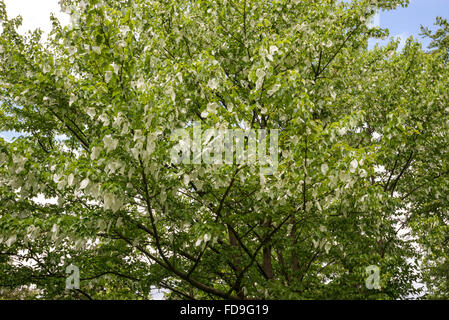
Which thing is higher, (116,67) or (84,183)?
(116,67)

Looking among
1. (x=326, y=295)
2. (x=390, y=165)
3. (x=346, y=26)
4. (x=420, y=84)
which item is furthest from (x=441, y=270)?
(x=346, y=26)

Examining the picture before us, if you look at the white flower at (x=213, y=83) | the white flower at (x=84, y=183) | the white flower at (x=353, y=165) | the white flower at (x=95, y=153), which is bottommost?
the white flower at (x=84, y=183)

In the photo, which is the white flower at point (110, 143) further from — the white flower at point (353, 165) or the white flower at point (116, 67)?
the white flower at point (353, 165)

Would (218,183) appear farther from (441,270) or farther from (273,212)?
(441,270)

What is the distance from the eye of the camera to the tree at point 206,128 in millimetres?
4453

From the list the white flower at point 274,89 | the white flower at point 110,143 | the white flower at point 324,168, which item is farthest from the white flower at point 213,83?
the white flower at point 324,168

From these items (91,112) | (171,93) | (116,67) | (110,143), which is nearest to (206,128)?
(171,93)

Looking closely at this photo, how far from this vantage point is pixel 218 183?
4734 millimetres

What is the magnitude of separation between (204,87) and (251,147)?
4.29 feet

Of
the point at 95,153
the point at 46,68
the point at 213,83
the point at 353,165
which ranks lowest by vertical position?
the point at 353,165

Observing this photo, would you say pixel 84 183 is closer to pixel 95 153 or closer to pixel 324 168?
pixel 95 153

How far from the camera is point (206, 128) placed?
4125 mm

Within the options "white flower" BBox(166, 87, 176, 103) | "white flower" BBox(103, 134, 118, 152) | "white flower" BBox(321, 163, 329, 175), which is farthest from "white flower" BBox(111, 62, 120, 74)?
"white flower" BBox(321, 163, 329, 175)
